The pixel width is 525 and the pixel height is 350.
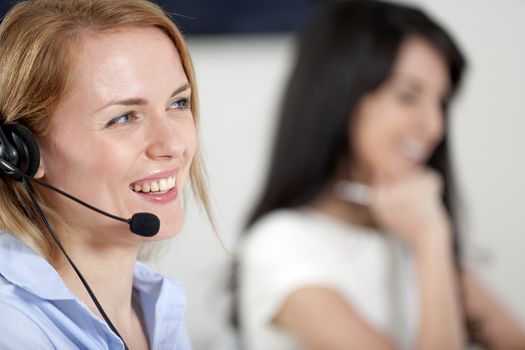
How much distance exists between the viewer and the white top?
1560 mm

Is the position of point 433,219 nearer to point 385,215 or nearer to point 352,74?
point 385,215

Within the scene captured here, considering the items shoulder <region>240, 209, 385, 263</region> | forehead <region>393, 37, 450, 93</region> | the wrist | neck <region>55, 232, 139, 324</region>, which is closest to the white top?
shoulder <region>240, 209, 385, 263</region>

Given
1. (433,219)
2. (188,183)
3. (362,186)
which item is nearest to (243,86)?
(362,186)

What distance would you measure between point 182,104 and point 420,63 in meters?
1.05

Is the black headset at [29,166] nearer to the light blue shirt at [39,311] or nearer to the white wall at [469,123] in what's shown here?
the light blue shirt at [39,311]

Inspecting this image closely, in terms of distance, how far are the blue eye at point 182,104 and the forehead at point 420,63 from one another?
1012 millimetres

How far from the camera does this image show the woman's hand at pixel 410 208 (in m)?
1.63

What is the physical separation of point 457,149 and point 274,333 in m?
1.11

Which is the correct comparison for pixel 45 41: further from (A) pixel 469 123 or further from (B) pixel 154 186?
(A) pixel 469 123

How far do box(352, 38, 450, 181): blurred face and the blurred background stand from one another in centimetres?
50

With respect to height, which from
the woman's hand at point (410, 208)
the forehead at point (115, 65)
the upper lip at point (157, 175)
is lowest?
the woman's hand at point (410, 208)

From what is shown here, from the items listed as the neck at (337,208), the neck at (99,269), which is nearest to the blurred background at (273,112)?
the neck at (337,208)

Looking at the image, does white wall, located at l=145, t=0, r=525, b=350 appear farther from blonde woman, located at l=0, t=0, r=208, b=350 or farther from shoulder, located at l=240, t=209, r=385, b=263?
blonde woman, located at l=0, t=0, r=208, b=350

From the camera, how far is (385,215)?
1656mm
